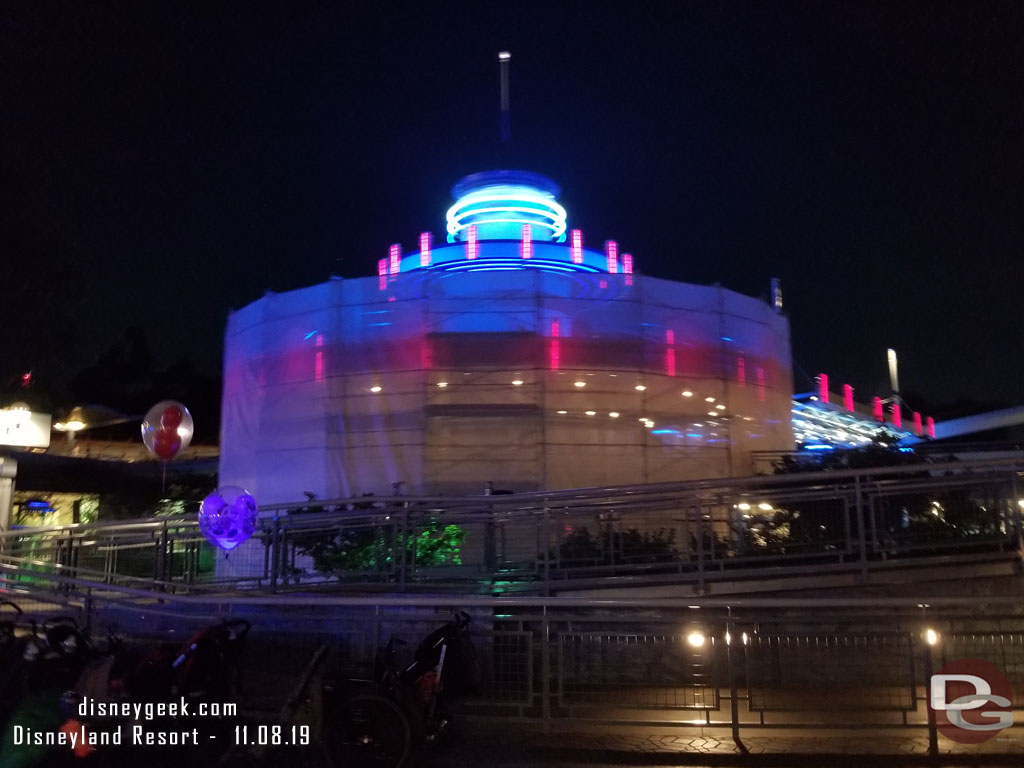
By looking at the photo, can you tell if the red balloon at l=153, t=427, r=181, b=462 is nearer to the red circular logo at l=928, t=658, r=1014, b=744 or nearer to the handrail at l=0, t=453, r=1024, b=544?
the handrail at l=0, t=453, r=1024, b=544

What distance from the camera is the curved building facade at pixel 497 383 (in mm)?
17047

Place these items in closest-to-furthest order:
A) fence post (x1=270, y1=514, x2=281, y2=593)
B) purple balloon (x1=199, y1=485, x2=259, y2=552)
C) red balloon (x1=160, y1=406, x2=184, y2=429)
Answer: purple balloon (x1=199, y1=485, x2=259, y2=552) → fence post (x1=270, y1=514, x2=281, y2=593) → red balloon (x1=160, y1=406, x2=184, y2=429)

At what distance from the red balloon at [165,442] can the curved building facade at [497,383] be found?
Answer: 4.26m

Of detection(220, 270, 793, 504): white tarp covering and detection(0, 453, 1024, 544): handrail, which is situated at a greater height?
detection(220, 270, 793, 504): white tarp covering

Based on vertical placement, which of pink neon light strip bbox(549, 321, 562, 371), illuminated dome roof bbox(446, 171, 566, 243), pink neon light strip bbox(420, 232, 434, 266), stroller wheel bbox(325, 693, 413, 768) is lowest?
stroller wheel bbox(325, 693, 413, 768)

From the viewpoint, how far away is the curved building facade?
17047 millimetres

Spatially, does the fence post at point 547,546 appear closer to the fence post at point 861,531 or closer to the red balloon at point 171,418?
the fence post at point 861,531

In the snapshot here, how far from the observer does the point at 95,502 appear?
29.1 m

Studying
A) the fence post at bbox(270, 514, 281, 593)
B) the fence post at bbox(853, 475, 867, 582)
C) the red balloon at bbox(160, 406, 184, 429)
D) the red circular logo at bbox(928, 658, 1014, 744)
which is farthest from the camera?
the red balloon at bbox(160, 406, 184, 429)

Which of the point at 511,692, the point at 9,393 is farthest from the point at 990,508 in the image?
the point at 9,393

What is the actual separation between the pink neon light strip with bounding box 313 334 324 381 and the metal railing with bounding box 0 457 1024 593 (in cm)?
616

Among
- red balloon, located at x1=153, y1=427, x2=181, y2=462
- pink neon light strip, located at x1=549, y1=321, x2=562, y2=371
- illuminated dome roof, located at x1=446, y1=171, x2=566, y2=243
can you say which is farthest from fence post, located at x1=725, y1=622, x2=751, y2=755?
illuminated dome roof, located at x1=446, y1=171, x2=566, y2=243

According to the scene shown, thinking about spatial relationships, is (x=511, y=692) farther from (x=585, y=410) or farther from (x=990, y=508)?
(x=585, y=410)

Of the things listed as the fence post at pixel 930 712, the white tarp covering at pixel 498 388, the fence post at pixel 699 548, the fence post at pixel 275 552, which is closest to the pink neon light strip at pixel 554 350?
the white tarp covering at pixel 498 388
